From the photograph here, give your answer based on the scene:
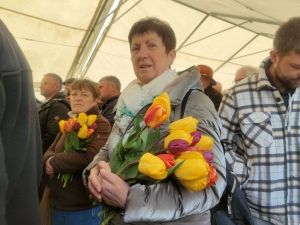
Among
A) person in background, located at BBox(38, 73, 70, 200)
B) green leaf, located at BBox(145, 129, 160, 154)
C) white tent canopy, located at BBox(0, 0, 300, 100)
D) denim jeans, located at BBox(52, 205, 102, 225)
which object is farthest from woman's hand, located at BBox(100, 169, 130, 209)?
white tent canopy, located at BBox(0, 0, 300, 100)

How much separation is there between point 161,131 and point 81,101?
1.28 meters

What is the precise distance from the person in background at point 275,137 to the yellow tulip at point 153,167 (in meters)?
0.76

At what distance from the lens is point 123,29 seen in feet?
19.5


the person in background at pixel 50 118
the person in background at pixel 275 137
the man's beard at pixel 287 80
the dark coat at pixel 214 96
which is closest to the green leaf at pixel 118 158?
the person in background at pixel 275 137

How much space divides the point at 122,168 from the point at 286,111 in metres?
0.90

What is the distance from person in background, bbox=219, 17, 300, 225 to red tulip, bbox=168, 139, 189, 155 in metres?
0.73

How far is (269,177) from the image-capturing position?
52.7 inches

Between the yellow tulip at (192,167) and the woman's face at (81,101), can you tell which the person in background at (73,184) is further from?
the yellow tulip at (192,167)

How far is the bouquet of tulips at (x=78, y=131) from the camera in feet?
5.84

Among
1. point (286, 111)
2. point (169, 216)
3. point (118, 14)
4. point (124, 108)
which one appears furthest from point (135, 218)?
point (118, 14)

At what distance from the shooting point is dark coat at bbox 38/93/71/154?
7.68 feet

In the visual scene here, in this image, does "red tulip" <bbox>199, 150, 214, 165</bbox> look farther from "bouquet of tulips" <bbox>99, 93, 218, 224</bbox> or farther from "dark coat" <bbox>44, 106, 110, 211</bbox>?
"dark coat" <bbox>44, 106, 110, 211</bbox>

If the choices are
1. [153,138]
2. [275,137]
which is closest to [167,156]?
[153,138]

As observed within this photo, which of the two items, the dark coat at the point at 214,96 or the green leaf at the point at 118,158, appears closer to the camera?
the green leaf at the point at 118,158
